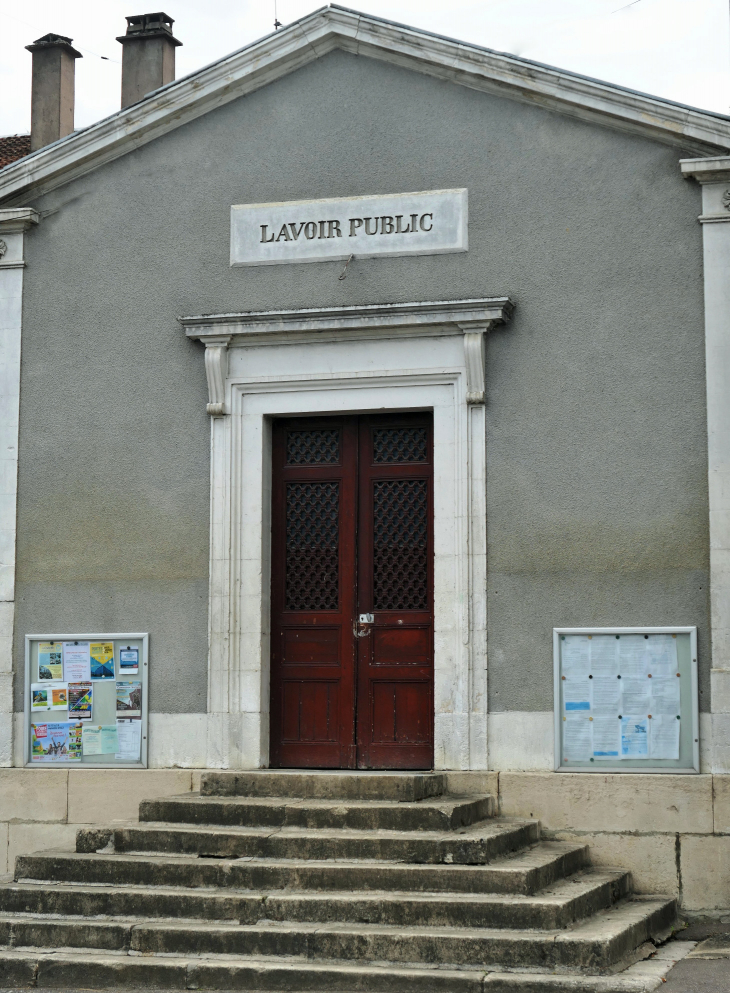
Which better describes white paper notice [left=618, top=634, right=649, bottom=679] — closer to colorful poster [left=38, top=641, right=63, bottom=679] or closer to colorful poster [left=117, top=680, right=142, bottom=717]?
colorful poster [left=117, top=680, right=142, bottom=717]

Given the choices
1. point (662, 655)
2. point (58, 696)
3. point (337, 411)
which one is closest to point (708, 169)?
point (337, 411)

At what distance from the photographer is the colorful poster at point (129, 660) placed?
9.47 meters

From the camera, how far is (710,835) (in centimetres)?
821

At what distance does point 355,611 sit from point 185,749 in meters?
1.57

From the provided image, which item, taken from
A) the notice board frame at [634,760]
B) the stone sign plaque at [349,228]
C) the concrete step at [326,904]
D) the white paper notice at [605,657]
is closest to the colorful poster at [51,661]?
the concrete step at [326,904]

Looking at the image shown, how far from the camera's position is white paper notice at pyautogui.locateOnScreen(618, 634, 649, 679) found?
8.54m

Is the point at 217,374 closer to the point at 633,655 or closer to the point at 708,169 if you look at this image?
the point at 633,655

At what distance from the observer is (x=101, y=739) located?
31.1 ft

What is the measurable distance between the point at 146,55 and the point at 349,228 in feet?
13.6

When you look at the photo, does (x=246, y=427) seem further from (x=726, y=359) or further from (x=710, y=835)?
(x=710, y=835)

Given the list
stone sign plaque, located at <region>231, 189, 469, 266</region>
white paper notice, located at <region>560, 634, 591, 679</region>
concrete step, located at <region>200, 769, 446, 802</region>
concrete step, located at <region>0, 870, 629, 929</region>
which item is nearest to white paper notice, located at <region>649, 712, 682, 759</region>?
white paper notice, located at <region>560, 634, 591, 679</region>

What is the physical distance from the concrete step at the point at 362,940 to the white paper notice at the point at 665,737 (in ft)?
3.81

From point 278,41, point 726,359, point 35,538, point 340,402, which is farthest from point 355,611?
point 278,41

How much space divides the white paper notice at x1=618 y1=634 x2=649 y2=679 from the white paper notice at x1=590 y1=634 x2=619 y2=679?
3cm
